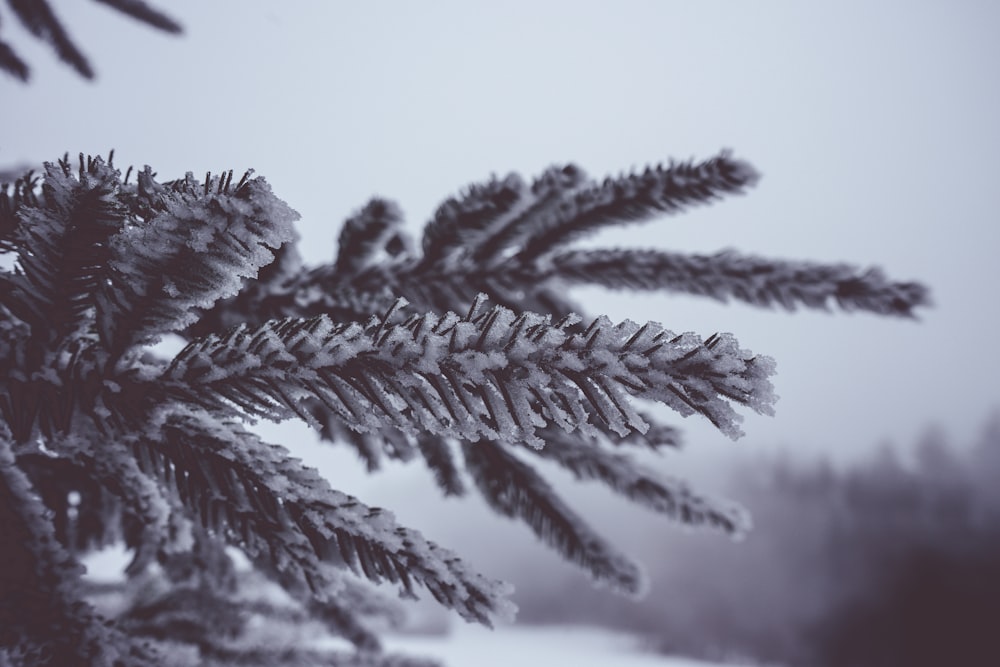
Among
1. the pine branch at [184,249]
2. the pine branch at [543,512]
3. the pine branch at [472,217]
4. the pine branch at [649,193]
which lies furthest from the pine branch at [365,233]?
the pine branch at [184,249]

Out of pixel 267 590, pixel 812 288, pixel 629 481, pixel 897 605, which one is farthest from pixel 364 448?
pixel 897 605

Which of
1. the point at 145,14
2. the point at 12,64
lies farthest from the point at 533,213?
the point at 145,14

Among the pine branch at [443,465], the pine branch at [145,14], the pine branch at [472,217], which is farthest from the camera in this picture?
the pine branch at [145,14]

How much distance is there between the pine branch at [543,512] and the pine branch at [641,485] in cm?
10

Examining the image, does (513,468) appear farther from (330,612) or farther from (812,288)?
(330,612)

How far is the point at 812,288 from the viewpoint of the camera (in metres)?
1.25

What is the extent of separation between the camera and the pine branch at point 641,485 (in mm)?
1330

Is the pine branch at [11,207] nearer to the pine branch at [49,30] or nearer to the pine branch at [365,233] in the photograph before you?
the pine branch at [365,233]

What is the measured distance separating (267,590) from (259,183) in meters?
3.18

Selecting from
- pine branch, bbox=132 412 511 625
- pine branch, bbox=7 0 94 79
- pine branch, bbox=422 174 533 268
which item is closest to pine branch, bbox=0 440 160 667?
pine branch, bbox=132 412 511 625

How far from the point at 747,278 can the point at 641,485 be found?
0.54 metres

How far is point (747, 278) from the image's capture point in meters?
1.27

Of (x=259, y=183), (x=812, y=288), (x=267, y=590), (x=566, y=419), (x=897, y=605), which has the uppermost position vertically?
(x=897, y=605)

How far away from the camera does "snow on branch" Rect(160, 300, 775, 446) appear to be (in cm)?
44
